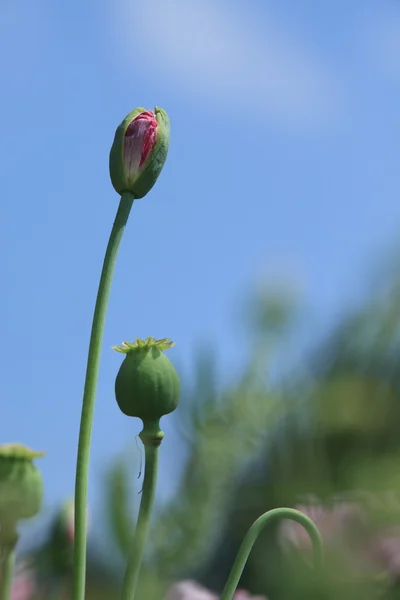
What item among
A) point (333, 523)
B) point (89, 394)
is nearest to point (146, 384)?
point (89, 394)

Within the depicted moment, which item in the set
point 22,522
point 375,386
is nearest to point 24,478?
point 22,522

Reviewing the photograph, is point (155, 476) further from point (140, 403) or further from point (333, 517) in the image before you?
point (333, 517)

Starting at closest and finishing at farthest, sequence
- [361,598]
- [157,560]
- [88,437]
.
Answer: [361,598]
[157,560]
[88,437]

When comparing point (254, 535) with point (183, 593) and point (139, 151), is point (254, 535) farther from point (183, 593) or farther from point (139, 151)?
point (139, 151)

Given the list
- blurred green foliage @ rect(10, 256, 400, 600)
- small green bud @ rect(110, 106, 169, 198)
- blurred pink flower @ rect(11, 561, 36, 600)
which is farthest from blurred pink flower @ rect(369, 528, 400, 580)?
small green bud @ rect(110, 106, 169, 198)

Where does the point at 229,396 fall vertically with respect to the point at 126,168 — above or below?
below

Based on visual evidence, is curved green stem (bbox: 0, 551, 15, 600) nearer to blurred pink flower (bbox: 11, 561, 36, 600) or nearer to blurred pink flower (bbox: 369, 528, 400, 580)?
blurred pink flower (bbox: 11, 561, 36, 600)

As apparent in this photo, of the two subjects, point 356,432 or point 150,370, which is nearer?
point 356,432
